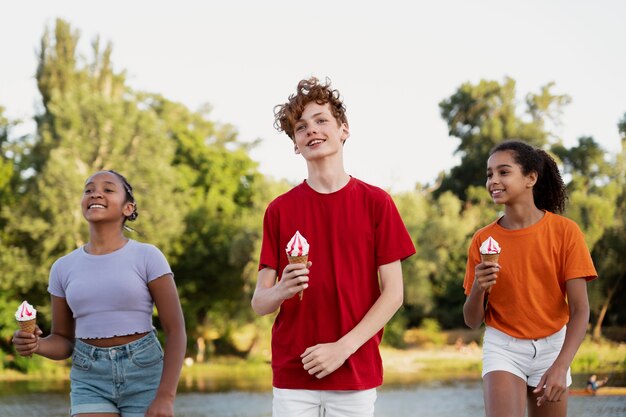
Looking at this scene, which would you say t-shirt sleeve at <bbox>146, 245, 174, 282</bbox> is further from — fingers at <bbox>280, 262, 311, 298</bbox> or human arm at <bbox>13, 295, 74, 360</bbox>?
fingers at <bbox>280, 262, 311, 298</bbox>

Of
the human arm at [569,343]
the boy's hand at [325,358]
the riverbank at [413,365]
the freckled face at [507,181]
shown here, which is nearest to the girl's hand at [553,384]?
the human arm at [569,343]

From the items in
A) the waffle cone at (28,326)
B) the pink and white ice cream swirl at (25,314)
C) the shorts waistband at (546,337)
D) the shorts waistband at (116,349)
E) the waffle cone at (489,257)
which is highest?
the waffle cone at (489,257)

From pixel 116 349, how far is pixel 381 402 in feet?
52.0

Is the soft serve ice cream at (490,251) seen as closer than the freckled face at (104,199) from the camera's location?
No

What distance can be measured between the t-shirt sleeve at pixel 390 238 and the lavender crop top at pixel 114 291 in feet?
3.74

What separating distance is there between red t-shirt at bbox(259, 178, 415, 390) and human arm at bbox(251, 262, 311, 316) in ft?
0.26

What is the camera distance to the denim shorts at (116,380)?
182 inches

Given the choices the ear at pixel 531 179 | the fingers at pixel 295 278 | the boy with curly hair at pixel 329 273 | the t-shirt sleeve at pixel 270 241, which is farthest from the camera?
the ear at pixel 531 179

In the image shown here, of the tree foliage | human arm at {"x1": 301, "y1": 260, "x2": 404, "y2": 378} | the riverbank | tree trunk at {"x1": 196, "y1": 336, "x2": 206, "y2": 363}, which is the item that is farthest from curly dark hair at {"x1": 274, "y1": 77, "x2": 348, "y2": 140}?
tree trunk at {"x1": 196, "y1": 336, "x2": 206, "y2": 363}

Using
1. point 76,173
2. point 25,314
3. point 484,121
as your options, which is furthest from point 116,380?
point 484,121

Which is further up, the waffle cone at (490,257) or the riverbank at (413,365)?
the waffle cone at (490,257)

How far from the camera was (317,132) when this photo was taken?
4.27m

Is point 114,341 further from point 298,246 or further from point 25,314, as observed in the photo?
point 298,246

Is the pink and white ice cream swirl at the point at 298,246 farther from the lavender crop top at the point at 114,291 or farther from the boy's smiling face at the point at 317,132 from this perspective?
the lavender crop top at the point at 114,291
